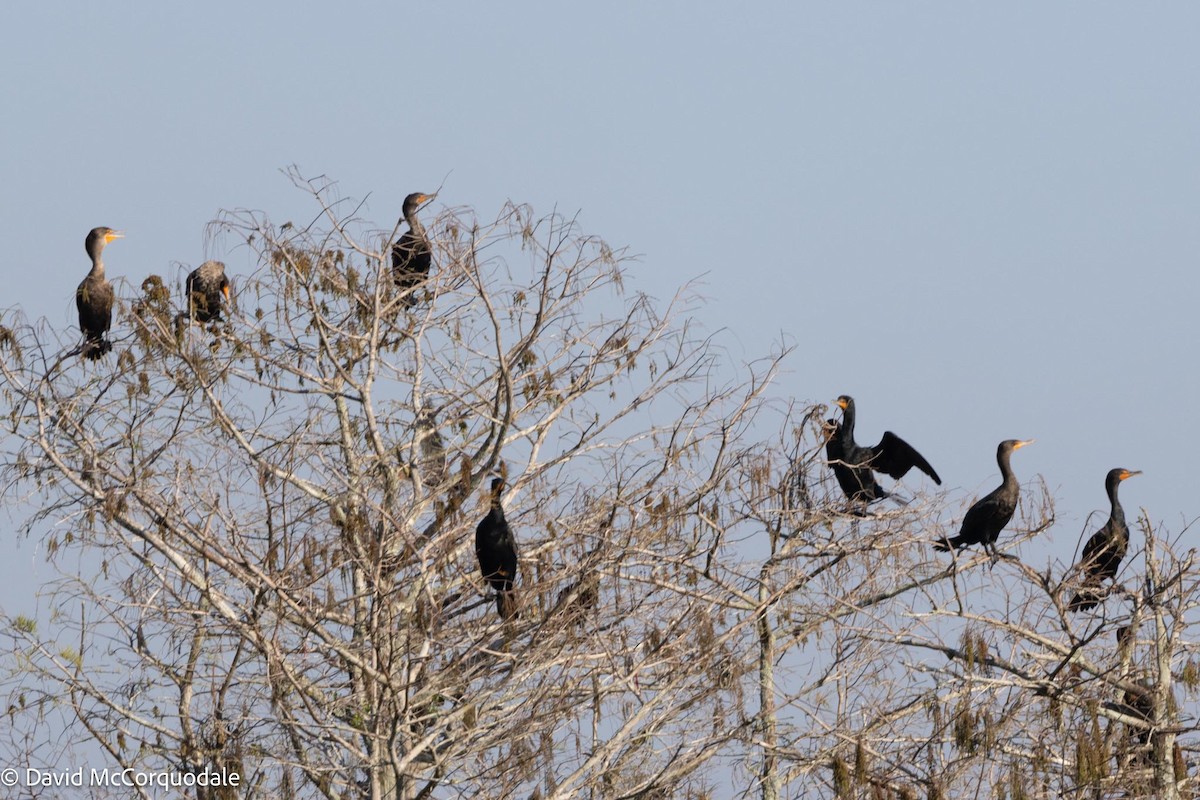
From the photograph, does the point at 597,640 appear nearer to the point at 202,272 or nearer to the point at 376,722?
the point at 376,722

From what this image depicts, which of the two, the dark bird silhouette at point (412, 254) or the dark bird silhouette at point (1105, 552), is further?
the dark bird silhouette at point (412, 254)

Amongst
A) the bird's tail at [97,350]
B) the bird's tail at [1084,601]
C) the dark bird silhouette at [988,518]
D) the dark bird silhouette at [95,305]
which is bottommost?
the bird's tail at [1084,601]

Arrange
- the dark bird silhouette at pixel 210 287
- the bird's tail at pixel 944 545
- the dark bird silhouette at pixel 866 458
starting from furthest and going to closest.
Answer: the dark bird silhouette at pixel 866 458 < the dark bird silhouette at pixel 210 287 < the bird's tail at pixel 944 545

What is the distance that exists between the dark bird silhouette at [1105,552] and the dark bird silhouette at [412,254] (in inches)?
152

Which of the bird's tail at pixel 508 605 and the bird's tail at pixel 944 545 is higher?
the bird's tail at pixel 944 545

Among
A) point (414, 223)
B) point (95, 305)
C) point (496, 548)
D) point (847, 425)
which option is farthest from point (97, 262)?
point (847, 425)

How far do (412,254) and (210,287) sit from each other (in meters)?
1.11

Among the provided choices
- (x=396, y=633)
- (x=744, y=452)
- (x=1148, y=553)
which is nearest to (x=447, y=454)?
(x=744, y=452)

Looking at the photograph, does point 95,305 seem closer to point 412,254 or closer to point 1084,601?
point 412,254

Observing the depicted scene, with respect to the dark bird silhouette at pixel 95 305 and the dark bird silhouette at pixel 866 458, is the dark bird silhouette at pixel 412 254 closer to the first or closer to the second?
the dark bird silhouette at pixel 95 305

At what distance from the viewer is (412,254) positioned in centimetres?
896

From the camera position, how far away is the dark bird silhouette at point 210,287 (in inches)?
338

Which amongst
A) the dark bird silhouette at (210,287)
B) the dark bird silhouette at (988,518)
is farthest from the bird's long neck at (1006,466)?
the dark bird silhouette at (210,287)

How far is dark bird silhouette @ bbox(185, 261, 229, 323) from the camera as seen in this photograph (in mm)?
8594
